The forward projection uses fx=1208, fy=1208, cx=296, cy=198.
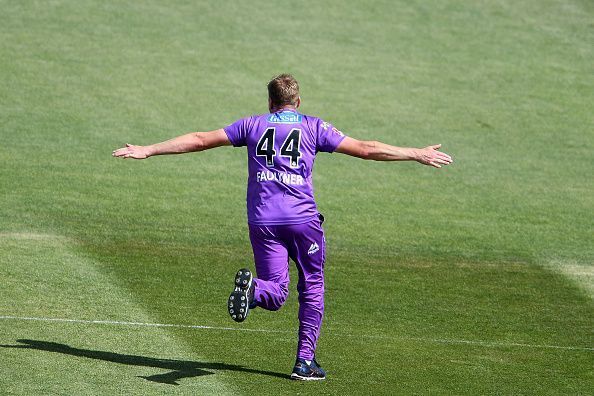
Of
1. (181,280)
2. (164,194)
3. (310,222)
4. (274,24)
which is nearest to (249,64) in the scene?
(274,24)

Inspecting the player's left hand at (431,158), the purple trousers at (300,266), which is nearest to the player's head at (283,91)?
the purple trousers at (300,266)

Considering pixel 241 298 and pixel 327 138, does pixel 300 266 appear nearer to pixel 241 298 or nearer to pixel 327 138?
pixel 241 298

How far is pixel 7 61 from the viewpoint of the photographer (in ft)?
76.0

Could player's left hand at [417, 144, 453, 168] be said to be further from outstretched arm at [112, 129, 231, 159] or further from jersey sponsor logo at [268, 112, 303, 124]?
outstretched arm at [112, 129, 231, 159]

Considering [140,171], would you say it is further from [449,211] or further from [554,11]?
[554,11]

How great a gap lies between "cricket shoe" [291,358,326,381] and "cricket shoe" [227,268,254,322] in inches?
30.1

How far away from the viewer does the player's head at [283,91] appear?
1049 cm

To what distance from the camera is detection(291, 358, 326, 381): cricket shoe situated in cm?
1042

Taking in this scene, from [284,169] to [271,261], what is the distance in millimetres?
819

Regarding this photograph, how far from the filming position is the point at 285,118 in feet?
34.7

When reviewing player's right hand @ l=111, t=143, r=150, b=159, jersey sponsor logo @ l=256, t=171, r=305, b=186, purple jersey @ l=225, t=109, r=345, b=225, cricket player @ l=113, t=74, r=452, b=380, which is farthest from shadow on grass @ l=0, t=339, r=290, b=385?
player's right hand @ l=111, t=143, r=150, b=159

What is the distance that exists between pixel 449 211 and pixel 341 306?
18.5 feet

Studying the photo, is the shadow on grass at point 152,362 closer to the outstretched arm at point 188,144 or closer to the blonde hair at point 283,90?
the outstretched arm at point 188,144

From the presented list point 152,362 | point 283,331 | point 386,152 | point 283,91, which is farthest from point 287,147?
point 283,331
